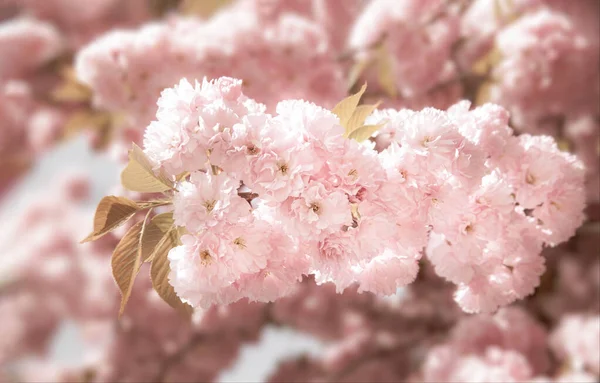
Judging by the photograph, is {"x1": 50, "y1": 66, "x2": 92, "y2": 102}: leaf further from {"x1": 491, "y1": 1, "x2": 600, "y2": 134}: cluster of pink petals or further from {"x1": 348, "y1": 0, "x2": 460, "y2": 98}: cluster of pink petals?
{"x1": 491, "y1": 1, "x2": 600, "y2": 134}: cluster of pink petals

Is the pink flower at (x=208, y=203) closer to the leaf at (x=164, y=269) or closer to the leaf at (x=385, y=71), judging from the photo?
the leaf at (x=164, y=269)

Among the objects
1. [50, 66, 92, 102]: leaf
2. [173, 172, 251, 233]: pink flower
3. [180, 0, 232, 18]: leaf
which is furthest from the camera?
[180, 0, 232, 18]: leaf

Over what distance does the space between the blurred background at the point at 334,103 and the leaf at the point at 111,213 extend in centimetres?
18

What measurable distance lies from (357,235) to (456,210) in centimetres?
7

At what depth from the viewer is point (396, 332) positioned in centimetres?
A: 107

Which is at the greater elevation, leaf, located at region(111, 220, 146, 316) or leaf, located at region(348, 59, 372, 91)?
leaf, located at region(348, 59, 372, 91)

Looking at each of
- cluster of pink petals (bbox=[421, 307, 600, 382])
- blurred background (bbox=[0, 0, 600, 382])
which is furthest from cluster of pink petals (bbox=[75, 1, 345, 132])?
cluster of pink petals (bbox=[421, 307, 600, 382])

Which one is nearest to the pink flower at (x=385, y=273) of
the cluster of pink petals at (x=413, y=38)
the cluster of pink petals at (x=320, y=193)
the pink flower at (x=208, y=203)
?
the cluster of pink petals at (x=320, y=193)

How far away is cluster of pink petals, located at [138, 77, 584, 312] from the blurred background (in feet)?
0.17

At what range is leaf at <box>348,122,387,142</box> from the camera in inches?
15.1

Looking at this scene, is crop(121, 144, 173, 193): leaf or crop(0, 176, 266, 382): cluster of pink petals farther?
crop(0, 176, 266, 382): cluster of pink petals

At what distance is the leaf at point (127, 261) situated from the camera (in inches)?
15.4

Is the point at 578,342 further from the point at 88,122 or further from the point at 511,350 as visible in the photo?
the point at 88,122

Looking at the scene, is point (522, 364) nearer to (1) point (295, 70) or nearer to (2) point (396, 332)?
(2) point (396, 332)
